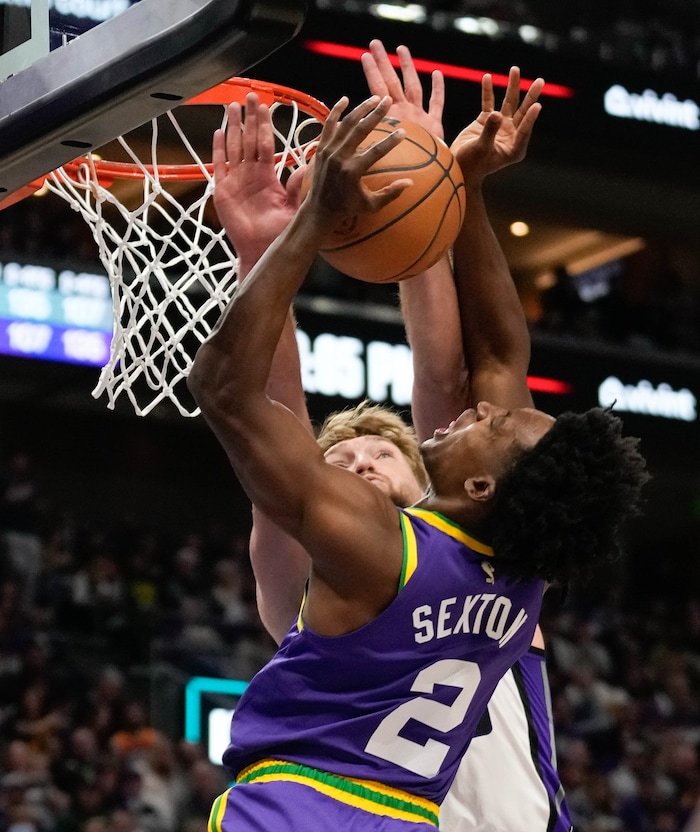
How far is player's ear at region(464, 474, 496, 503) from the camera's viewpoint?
8.66 ft

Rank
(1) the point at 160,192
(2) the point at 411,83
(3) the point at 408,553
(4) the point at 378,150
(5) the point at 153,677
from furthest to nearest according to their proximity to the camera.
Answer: (5) the point at 153,677, (1) the point at 160,192, (2) the point at 411,83, (3) the point at 408,553, (4) the point at 378,150

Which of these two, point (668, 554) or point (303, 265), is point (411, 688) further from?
point (668, 554)

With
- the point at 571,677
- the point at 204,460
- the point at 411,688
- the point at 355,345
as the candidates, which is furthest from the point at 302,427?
the point at 204,460

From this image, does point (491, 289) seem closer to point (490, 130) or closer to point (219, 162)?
point (490, 130)

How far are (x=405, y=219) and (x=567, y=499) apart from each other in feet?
2.05

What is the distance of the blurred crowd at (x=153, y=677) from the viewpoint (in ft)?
25.8

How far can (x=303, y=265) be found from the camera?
253cm

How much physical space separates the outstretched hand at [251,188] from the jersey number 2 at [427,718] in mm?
887

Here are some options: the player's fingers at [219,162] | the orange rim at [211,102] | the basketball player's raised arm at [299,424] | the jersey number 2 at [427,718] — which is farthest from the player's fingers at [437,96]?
the jersey number 2 at [427,718]

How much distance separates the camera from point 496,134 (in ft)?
10.5

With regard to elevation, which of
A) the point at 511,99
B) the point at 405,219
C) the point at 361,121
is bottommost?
the point at 405,219

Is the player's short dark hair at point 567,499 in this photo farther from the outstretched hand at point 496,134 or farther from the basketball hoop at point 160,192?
the basketball hoop at point 160,192

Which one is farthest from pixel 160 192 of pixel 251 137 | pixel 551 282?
pixel 551 282

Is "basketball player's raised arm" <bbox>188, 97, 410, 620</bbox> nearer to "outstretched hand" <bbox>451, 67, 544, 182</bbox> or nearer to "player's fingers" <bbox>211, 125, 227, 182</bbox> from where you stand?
"player's fingers" <bbox>211, 125, 227, 182</bbox>
